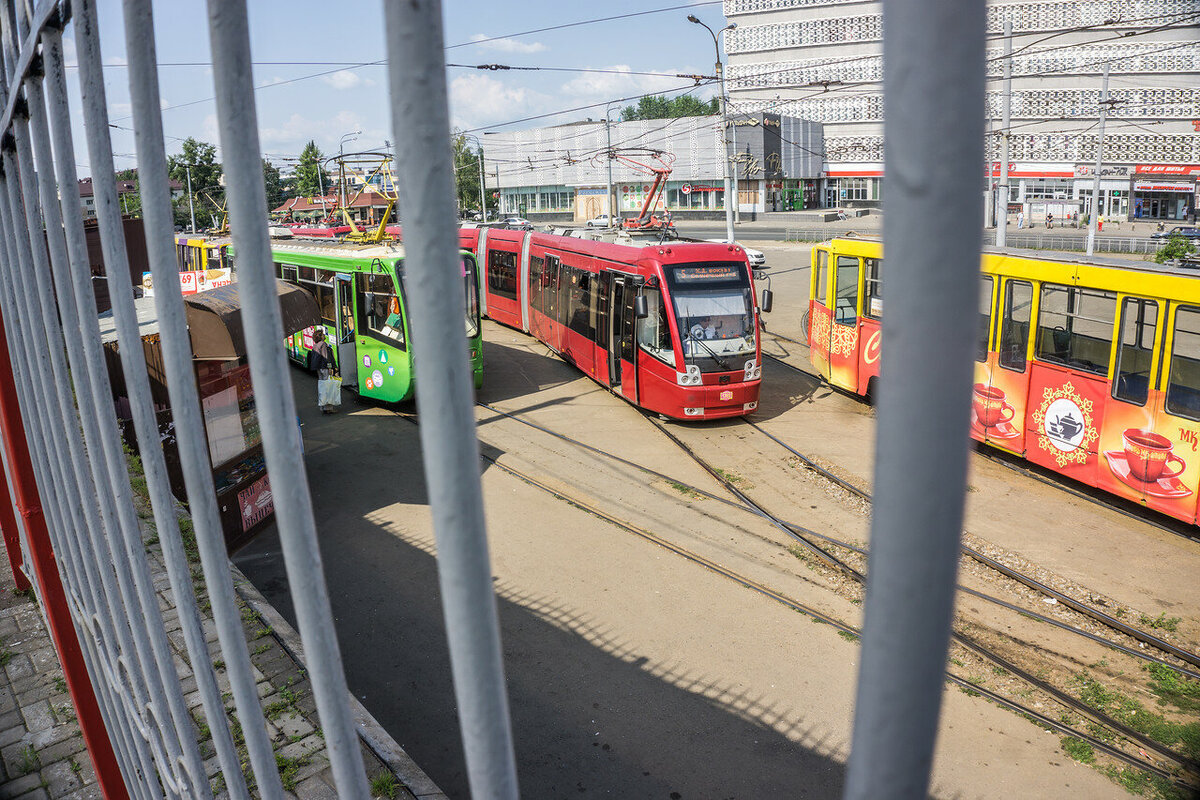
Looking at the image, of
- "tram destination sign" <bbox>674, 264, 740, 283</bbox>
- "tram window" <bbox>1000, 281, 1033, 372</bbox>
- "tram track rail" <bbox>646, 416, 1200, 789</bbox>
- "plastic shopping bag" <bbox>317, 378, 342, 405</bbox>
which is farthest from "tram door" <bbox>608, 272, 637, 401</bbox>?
"tram track rail" <bbox>646, 416, 1200, 789</bbox>

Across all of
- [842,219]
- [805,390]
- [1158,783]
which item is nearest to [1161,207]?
[842,219]

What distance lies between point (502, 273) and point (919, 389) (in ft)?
66.3

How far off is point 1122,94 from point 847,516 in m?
57.3

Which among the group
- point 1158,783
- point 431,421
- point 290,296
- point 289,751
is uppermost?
point 431,421

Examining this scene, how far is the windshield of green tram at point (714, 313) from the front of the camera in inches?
481

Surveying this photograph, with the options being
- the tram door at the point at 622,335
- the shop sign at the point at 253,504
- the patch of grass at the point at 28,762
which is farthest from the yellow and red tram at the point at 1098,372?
the patch of grass at the point at 28,762

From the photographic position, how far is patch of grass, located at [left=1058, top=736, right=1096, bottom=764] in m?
5.56

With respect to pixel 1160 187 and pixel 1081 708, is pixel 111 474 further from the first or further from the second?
pixel 1160 187

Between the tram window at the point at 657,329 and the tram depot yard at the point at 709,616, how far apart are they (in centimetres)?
125

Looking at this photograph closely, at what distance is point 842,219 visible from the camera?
5506 centimetres

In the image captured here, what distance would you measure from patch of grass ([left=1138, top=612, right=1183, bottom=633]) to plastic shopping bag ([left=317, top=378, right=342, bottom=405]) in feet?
37.9

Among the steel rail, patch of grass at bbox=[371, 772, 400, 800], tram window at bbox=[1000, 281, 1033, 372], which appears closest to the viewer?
patch of grass at bbox=[371, 772, 400, 800]

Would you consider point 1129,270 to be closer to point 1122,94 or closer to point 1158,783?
point 1158,783

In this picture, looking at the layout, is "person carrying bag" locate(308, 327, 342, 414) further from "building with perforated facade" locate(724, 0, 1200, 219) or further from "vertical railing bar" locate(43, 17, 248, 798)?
"building with perforated facade" locate(724, 0, 1200, 219)
